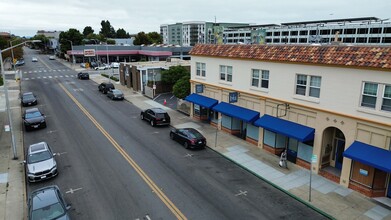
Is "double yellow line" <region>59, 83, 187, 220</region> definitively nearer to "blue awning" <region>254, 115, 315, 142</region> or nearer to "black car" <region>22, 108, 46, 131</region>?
"black car" <region>22, 108, 46, 131</region>

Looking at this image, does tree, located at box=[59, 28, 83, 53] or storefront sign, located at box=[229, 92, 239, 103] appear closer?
storefront sign, located at box=[229, 92, 239, 103]

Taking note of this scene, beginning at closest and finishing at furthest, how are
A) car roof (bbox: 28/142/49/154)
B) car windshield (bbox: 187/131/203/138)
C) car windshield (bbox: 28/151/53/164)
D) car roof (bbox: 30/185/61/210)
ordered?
car roof (bbox: 30/185/61/210)
car windshield (bbox: 28/151/53/164)
car roof (bbox: 28/142/49/154)
car windshield (bbox: 187/131/203/138)

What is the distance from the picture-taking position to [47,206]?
481 inches

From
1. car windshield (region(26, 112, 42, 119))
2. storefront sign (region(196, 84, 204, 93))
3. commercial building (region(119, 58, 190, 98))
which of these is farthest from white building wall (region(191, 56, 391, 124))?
commercial building (region(119, 58, 190, 98))

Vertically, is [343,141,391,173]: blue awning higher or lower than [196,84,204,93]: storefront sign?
lower

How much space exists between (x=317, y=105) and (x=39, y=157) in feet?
57.2

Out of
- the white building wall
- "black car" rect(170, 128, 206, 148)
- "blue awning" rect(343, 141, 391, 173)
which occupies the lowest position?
"black car" rect(170, 128, 206, 148)

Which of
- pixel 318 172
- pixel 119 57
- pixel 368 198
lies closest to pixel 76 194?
pixel 318 172

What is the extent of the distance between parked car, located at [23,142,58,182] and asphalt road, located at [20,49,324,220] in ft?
1.41

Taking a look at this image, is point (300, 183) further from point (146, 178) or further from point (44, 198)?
point (44, 198)

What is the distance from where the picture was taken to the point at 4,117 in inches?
1194

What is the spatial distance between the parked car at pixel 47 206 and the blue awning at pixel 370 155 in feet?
46.5

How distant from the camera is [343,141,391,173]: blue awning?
14.0 metres

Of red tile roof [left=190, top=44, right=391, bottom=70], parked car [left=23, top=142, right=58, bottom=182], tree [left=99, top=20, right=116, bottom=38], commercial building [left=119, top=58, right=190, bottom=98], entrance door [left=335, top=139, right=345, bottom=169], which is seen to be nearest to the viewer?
red tile roof [left=190, top=44, right=391, bottom=70]
